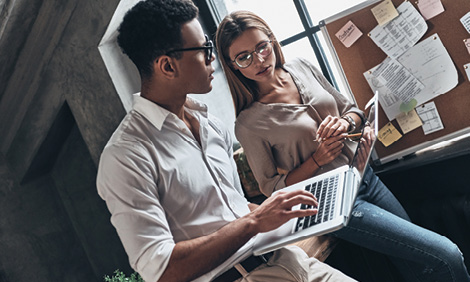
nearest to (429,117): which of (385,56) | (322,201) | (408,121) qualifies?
(408,121)

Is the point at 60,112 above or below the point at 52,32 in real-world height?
below

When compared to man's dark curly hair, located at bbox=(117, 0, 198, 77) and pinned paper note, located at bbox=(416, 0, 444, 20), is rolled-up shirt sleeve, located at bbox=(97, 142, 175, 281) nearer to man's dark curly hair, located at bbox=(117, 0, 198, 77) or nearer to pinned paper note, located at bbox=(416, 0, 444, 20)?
man's dark curly hair, located at bbox=(117, 0, 198, 77)

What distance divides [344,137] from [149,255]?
3.75 feet

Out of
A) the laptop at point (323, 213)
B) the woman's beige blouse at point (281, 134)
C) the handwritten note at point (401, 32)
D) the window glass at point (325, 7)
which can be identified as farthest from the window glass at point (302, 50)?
the laptop at point (323, 213)

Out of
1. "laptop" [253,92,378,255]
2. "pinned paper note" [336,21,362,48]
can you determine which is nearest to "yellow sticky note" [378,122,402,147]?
"pinned paper note" [336,21,362,48]

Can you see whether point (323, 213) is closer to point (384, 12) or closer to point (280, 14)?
point (384, 12)

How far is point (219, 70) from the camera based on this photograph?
140 inches

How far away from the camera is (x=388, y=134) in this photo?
2838 millimetres

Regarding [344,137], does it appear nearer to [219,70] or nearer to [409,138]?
[409,138]

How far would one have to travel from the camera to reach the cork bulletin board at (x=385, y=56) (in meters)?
2.59

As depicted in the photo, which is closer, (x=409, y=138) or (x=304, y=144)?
(x=304, y=144)

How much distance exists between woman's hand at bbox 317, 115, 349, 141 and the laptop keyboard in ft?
1.47

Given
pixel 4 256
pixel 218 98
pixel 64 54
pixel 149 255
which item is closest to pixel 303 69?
pixel 218 98

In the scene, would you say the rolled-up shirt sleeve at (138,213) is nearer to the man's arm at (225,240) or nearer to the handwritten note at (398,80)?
the man's arm at (225,240)
